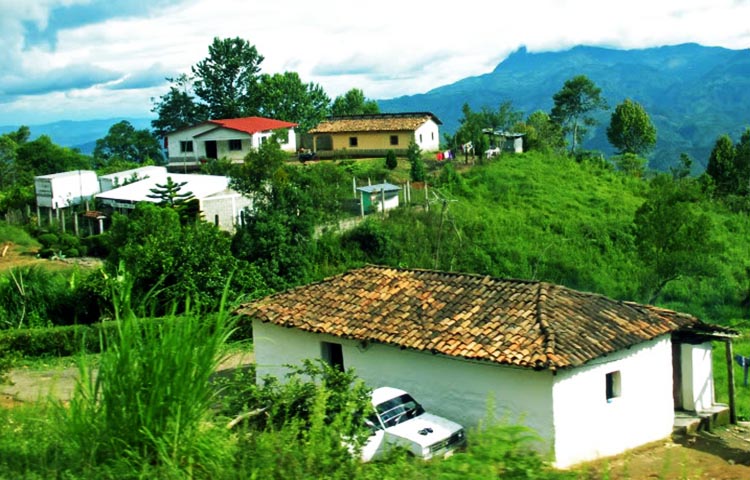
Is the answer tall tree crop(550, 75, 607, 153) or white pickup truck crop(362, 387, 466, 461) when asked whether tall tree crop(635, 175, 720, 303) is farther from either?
tall tree crop(550, 75, 607, 153)

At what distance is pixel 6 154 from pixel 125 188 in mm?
25287

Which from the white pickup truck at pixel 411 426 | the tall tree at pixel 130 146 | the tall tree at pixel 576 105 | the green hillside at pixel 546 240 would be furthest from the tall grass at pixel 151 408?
the tall tree at pixel 130 146

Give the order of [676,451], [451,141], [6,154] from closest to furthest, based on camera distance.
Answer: [676,451] < [451,141] < [6,154]

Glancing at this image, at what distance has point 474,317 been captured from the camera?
53.7 ft

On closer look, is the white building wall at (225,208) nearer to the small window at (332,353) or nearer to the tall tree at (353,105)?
the small window at (332,353)

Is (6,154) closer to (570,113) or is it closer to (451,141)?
(451,141)

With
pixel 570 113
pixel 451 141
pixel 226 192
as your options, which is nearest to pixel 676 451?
pixel 226 192

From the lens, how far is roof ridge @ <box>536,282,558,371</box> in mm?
13742

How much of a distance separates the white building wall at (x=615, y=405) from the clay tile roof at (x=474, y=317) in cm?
45

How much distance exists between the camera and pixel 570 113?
212 feet

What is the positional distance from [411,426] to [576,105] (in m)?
53.4

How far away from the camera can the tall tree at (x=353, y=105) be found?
73.1 metres

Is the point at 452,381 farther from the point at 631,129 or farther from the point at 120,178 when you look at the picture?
the point at 631,129

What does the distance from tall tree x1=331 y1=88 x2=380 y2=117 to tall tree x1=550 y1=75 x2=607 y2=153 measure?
644 inches
